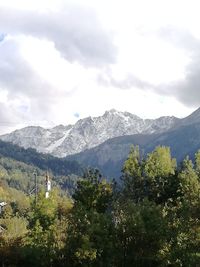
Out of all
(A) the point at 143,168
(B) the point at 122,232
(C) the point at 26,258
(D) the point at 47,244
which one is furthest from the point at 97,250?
(A) the point at 143,168

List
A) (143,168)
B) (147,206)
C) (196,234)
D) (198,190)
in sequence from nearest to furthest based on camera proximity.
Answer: (196,234) < (147,206) < (198,190) < (143,168)

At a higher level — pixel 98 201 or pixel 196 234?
pixel 98 201

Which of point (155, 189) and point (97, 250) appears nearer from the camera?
point (97, 250)

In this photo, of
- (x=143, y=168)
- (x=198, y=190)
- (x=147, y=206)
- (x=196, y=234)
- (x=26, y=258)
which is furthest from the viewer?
(x=143, y=168)

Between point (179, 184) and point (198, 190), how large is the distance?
8.34 m

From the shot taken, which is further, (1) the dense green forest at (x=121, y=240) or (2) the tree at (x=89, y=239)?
(1) the dense green forest at (x=121, y=240)

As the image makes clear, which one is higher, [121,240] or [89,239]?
[89,239]

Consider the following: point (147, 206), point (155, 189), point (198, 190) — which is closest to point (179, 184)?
point (155, 189)

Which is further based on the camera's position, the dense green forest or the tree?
the dense green forest

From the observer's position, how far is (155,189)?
70.3 m

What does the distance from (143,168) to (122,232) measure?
27.0 metres

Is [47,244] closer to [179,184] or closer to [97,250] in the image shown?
[97,250]

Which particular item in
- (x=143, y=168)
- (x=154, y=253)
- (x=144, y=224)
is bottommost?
(x=154, y=253)

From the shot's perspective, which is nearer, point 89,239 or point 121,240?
point 89,239
